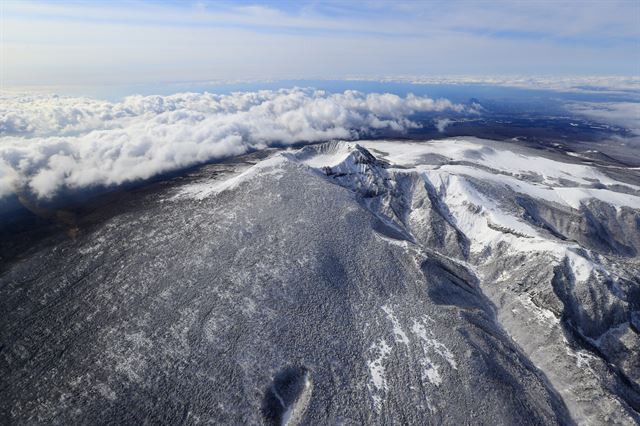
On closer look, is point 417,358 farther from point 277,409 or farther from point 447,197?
point 447,197

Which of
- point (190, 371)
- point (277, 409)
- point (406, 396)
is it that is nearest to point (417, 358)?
point (406, 396)

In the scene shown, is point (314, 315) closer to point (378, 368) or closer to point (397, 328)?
point (378, 368)

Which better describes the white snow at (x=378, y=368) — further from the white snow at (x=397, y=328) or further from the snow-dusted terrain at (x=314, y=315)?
the white snow at (x=397, y=328)

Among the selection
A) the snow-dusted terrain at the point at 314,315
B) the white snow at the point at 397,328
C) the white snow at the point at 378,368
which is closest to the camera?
the snow-dusted terrain at the point at 314,315

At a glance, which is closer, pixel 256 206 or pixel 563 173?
pixel 256 206

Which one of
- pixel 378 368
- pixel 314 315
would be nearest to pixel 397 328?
pixel 378 368

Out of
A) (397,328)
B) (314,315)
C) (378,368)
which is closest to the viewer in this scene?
(378,368)

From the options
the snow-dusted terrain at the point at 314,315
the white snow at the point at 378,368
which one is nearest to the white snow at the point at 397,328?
the snow-dusted terrain at the point at 314,315

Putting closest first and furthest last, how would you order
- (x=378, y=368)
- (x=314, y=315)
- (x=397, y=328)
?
(x=378, y=368) < (x=397, y=328) < (x=314, y=315)

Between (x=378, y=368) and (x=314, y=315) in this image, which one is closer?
(x=378, y=368)
